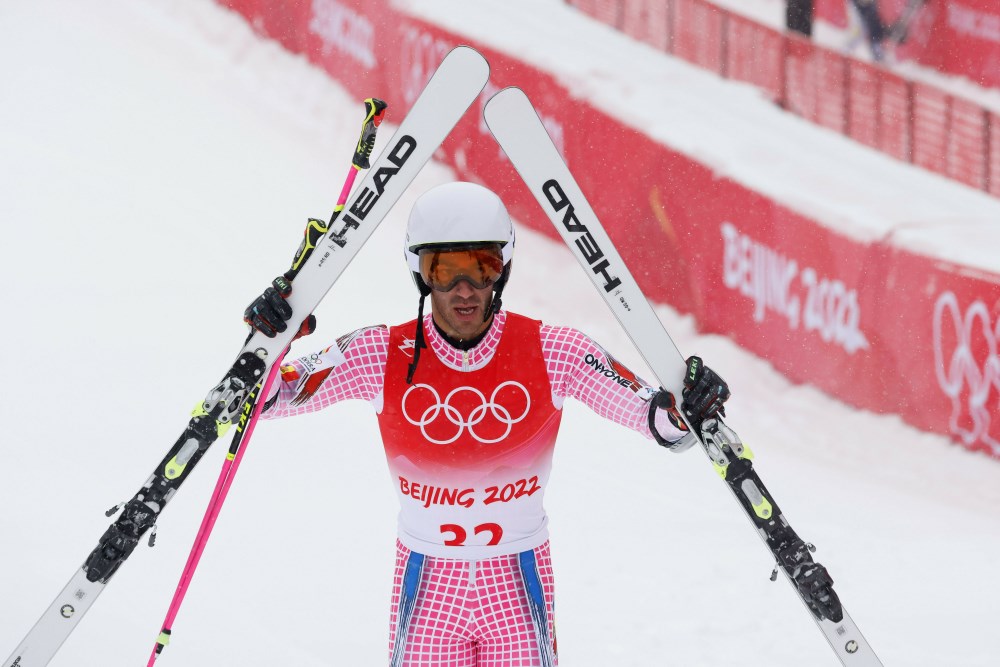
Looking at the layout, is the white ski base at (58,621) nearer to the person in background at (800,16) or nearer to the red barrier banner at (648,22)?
the red barrier banner at (648,22)

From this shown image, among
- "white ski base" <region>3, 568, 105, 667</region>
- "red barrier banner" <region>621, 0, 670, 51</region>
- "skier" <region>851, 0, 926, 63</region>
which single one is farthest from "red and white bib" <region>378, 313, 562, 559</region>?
"skier" <region>851, 0, 926, 63</region>

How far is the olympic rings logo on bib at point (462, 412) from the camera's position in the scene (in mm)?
3658

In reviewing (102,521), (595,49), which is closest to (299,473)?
(102,521)

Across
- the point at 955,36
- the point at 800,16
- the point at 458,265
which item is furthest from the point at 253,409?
the point at 955,36

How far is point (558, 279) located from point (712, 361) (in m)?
1.58

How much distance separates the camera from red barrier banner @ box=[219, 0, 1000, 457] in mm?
7449

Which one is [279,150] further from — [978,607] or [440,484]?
[440,484]

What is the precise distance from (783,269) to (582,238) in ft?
16.2

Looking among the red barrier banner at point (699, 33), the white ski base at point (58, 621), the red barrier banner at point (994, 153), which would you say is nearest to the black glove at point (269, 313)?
the white ski base at point (58, 621)

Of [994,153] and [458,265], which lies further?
[994,153]

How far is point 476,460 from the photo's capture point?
368cm

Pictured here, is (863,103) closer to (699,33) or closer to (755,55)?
(755,55)

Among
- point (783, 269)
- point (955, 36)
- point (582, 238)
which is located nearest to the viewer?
point (582, 238)

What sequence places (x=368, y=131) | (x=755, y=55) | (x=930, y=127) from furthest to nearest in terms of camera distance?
1. (x=755, y=55)
2. (x=930, y=127)
3. (x=368, y=131)
